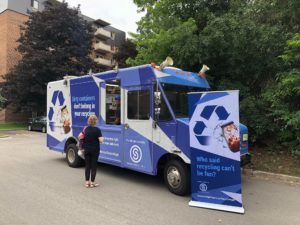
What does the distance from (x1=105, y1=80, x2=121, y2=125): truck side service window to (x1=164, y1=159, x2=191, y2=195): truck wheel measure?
6.59ft

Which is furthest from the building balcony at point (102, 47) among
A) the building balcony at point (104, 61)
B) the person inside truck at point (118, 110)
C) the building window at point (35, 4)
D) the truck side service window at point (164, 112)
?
the truck side service window at point (164, 112)

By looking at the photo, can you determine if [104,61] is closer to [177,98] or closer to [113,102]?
[113,102]

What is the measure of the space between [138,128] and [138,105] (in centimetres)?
56

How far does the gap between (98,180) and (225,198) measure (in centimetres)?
360

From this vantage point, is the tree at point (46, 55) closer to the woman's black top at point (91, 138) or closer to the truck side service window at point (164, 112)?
the woman's black top at point (91, 138)

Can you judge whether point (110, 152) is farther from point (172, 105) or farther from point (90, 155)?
point (172, 105)

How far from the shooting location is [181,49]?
1126cm

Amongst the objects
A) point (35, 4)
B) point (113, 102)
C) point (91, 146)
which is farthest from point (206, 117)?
point (35, 4)

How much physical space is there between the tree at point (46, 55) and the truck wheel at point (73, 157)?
71.2ft

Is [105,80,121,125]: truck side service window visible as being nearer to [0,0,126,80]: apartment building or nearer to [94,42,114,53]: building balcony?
[0,0,126,80]: apartment building

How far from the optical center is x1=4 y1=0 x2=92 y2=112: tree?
98.6 ft

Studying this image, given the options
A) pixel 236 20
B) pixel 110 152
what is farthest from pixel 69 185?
pixel 236 20

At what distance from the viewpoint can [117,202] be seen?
6.09 meters

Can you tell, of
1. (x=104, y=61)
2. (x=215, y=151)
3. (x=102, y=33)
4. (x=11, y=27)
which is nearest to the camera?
(x=215, y=151)
